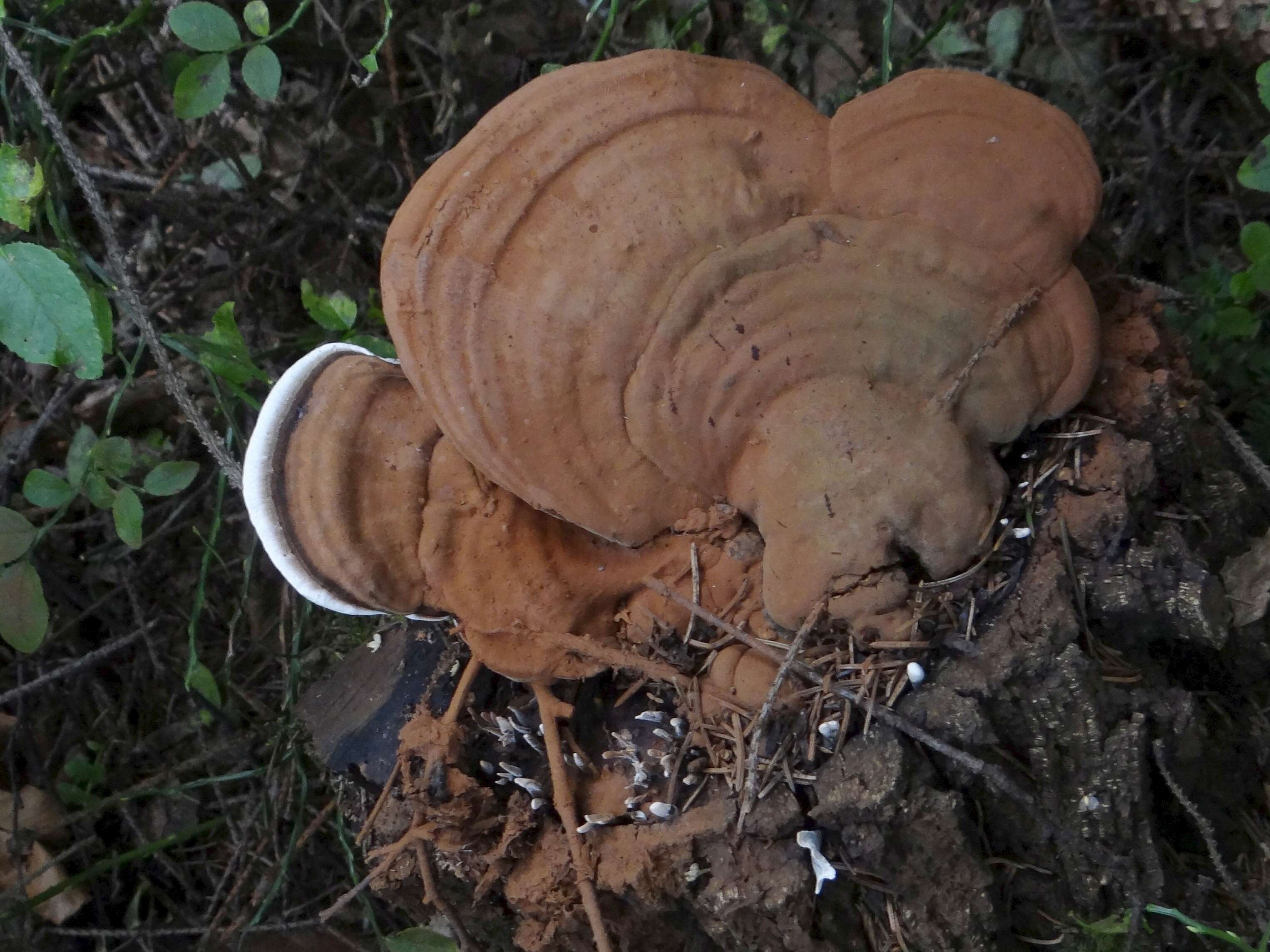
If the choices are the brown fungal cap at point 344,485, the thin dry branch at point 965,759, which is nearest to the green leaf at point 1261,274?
the thin dry branch at point 965,759

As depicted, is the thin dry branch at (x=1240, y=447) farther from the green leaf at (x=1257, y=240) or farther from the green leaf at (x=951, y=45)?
the green leaf at (x=951, y=45)

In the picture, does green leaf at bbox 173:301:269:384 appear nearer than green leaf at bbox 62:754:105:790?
Yes

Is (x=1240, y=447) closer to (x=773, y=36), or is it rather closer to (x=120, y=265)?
(x=773, y=36)

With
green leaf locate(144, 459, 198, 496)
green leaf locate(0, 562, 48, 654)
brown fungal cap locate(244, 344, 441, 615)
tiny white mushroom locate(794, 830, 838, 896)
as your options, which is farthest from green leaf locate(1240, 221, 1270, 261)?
green leaf locate(0, 562, 48, 654)

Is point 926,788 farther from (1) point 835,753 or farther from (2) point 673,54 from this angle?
(2) point 673,54

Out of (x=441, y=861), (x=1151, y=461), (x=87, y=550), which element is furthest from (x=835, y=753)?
(x=87, y=550)

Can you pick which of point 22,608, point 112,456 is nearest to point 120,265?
point 112,456

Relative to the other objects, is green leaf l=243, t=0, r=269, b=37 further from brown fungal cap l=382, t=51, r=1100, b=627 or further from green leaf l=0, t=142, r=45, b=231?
brown fungal cap l=382, t=51, r=1100, b=627
